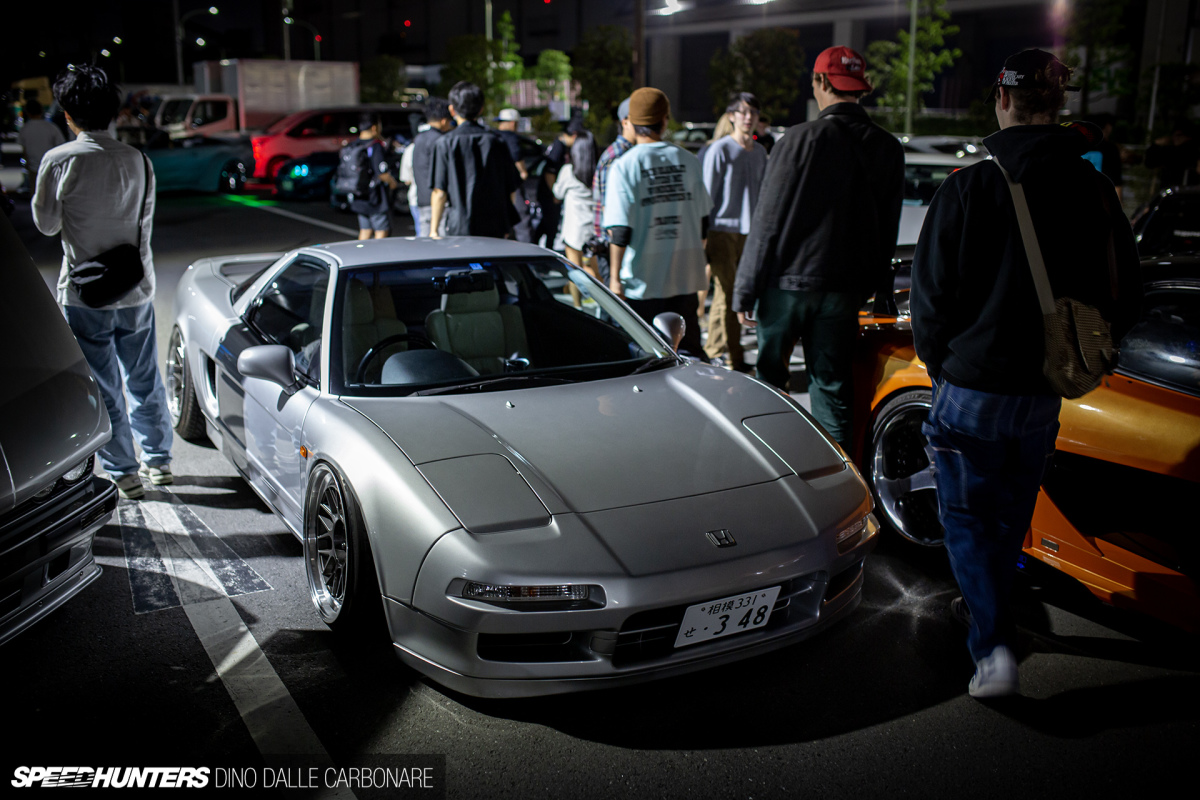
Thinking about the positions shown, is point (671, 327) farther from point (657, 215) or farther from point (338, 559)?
point (338, 559)

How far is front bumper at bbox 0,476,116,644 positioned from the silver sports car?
645 mm

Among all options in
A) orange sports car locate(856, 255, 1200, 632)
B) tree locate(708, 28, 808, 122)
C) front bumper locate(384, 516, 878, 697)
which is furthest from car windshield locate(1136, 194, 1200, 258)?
tree locate(708, 28, 808, 122)

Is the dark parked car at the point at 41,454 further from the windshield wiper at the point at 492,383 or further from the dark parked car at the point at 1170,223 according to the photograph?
the dark parked car at the point at 1170,223

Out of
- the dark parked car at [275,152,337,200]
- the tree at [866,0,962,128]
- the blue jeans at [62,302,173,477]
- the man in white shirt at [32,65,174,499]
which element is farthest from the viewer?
the tree at [866,0,962,128]

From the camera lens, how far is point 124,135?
19.8 m

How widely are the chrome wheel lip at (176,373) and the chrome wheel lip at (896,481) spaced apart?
3.37 m

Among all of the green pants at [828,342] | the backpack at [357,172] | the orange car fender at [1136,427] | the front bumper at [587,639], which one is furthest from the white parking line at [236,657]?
the backpack at [357,172]

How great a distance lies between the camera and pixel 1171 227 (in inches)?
217

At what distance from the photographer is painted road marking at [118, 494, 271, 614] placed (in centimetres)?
343

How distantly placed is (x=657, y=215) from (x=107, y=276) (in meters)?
2.69

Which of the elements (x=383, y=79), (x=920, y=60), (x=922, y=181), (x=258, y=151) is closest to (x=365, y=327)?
(x=922, y=181)

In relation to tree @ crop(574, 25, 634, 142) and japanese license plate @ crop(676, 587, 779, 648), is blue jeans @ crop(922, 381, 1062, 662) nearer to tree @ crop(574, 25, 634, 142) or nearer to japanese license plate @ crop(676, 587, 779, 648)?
japanese license plate @ crop(676, 587, 779, 648)

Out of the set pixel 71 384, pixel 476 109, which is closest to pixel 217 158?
pixel 476 109

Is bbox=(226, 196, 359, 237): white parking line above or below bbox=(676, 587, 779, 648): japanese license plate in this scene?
above
